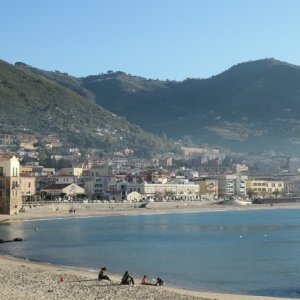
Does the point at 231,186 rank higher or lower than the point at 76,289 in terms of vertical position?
higher

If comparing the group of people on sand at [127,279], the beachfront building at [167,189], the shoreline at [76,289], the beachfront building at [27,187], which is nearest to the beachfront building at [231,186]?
the beachfront building at [167,189]

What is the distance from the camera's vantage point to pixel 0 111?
191875 millimetres

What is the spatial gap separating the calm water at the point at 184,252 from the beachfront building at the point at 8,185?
681cm

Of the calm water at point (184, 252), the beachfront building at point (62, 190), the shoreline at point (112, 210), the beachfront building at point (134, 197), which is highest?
the beachfront building at point (62, 190)

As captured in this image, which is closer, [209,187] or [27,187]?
[27,187]

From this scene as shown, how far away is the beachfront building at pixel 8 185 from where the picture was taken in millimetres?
74688

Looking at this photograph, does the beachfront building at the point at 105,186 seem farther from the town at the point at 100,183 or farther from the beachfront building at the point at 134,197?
the beachfront building at the point at 134,197

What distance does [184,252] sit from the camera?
4403 centimetres

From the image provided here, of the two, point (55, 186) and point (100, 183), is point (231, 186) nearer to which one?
point (100, 183)

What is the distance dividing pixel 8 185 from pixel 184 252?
113ft

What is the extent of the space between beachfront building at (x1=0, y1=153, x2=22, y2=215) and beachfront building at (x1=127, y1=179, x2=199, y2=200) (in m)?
41.0

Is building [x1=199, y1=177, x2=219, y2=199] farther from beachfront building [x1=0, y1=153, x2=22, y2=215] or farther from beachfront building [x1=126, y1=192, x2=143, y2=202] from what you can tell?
beachfront building [x1=0, y1=153, x2=22, y2=215]

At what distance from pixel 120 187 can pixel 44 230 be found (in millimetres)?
55215

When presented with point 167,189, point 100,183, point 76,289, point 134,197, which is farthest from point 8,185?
point 167,189
